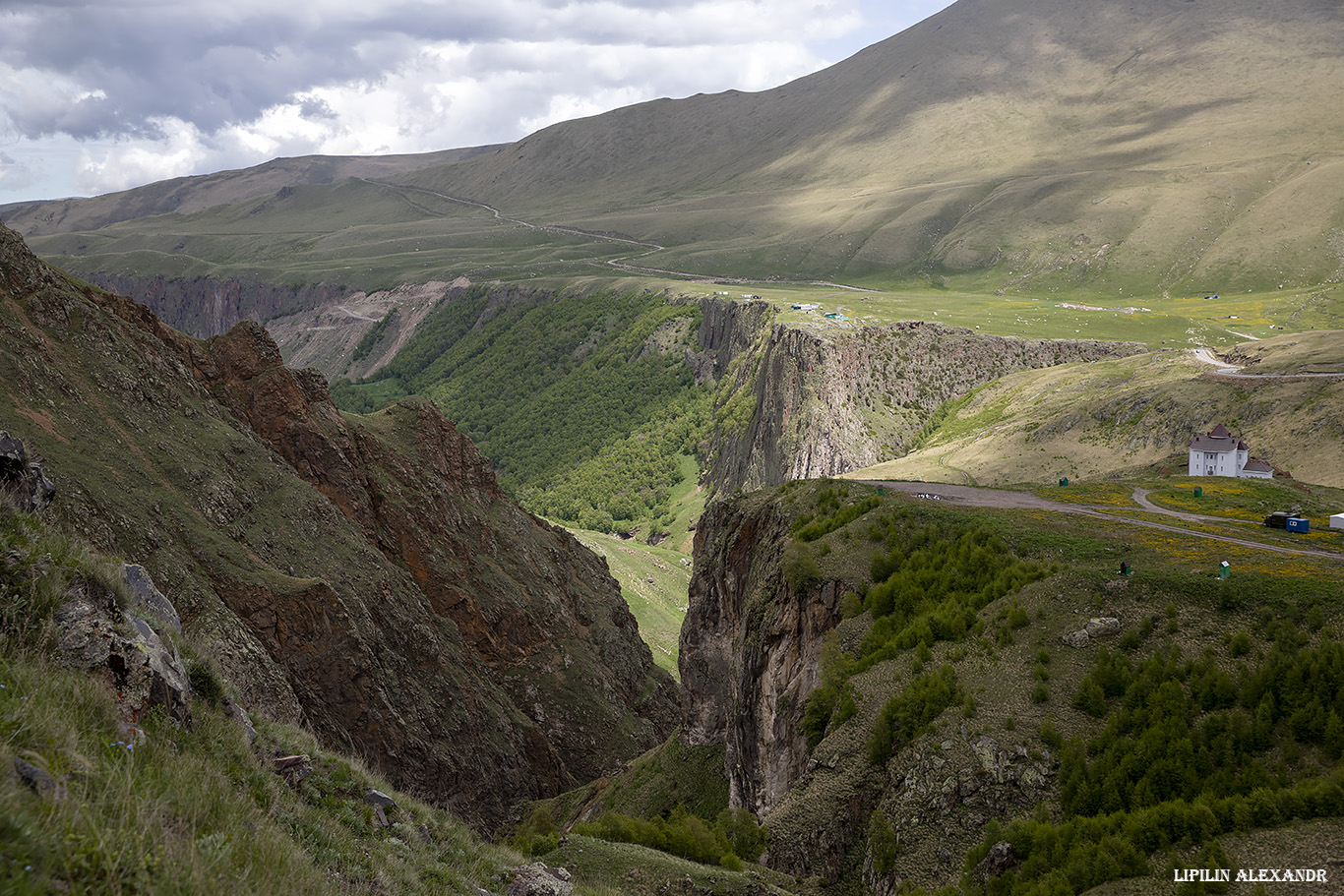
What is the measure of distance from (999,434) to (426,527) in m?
53.7

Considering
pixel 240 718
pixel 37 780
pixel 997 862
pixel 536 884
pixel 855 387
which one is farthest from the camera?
pixel 855 387

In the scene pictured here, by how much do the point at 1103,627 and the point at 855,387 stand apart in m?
77.9

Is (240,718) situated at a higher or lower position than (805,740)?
higher

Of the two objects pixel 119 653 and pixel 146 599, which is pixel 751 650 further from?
pixel 119 653

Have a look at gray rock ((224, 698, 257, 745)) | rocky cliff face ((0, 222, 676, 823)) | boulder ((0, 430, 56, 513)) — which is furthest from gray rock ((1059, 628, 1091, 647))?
boulder ((0, 430, 56, 513))

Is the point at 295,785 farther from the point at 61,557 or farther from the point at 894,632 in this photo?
the point at 894,632

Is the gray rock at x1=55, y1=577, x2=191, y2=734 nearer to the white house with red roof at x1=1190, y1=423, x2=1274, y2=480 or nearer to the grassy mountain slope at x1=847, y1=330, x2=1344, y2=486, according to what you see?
A: the white house with red roof at x1=1190, y1=423, x2=1274, y2=480

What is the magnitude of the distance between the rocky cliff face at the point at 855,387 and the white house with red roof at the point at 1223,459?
131 feet

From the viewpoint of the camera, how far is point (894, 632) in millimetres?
28250

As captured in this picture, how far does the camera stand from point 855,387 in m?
99.8

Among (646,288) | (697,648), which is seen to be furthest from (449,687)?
(646,288)

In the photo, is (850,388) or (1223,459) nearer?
(1223,459)

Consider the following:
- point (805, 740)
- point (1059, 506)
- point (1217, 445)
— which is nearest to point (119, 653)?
point (805, 740)

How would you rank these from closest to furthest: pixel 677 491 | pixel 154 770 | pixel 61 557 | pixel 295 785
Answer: pixel 154 770 < pixel 61 557 < pixel 295 785 < pixel 677 491
